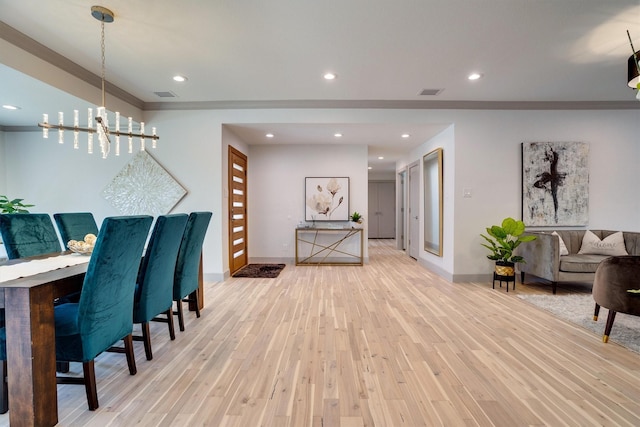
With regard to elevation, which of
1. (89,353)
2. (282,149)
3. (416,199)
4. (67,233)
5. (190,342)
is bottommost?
(190,342)

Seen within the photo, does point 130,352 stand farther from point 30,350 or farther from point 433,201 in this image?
point 433,201

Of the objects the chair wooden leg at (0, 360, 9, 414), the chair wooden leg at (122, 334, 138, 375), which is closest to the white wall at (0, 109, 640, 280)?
the chair wooden leg at (122, 334, 138, 375)

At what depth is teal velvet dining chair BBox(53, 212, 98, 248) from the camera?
2695mm

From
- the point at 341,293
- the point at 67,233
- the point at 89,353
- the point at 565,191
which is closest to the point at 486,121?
the point at 565,191

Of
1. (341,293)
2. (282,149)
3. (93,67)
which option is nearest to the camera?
(93,67)

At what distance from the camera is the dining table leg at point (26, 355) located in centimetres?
135

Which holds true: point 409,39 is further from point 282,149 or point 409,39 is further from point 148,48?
point 282,149

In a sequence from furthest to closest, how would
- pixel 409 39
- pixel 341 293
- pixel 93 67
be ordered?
pixel 341 293 → pixel 93 67 → pixel 409 39

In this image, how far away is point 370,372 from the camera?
191cm

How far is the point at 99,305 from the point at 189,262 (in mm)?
1151

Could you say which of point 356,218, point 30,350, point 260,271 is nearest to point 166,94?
point 260,271

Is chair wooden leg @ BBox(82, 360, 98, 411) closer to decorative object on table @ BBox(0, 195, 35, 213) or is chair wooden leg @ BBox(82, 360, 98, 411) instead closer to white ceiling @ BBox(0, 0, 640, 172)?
white ceiling @ BBox(0, 0, 640, 172)

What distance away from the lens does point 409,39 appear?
2637mm

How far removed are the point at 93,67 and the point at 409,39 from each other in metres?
3.40
